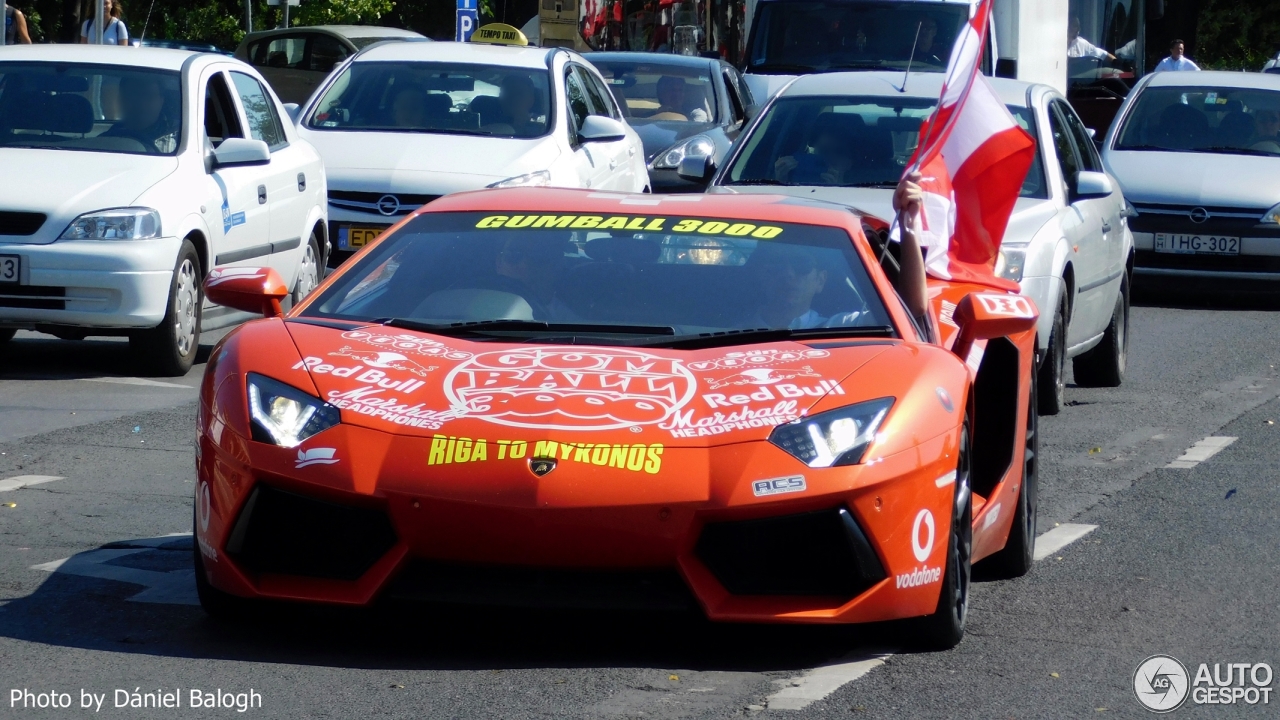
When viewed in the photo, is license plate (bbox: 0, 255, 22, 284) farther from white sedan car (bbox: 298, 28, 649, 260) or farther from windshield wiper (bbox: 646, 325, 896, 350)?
windshield wiper (bbox: 646, 325, 896, 350)

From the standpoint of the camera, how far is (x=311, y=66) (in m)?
29.7

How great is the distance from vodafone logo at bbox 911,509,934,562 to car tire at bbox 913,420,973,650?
110 mm

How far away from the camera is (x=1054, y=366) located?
1046 centimetres

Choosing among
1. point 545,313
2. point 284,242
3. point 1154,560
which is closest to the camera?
point 545,313

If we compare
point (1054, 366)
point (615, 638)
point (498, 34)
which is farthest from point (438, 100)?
point (615, 638)

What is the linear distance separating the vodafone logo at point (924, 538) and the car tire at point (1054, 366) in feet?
17.2

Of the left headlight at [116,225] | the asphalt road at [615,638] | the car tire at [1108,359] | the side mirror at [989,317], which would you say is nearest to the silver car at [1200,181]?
the car tire at [1108,359]

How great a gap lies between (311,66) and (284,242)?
17.6 meters

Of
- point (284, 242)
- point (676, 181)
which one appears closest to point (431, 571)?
point (284, 242)

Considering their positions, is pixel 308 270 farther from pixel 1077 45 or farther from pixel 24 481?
pixel 1077 45

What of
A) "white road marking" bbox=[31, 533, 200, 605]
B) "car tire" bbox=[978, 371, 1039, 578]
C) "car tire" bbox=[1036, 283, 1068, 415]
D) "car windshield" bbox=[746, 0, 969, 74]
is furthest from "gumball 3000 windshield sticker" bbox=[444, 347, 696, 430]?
"car windshield" bbox=[746, 0, 969, 74]

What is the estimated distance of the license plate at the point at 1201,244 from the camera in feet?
52.5

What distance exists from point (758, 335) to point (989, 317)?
0.71 metres

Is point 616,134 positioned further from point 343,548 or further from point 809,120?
point 343,548
